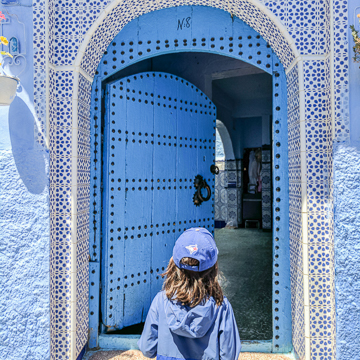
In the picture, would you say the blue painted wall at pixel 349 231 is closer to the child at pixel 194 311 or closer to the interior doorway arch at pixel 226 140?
the child at pixel 194 311

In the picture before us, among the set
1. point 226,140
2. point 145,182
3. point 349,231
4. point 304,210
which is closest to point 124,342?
point 145,182

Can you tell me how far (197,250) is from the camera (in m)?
Answer: 1.35

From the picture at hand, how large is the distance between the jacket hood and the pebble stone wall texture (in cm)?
119

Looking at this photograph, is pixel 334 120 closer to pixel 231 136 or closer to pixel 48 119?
pixel 48 119

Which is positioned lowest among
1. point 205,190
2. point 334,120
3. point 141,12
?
point 205,190

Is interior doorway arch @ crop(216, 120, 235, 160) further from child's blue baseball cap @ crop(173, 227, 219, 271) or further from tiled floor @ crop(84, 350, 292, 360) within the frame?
child's blue baseball cap @ crop(173, 227, 219, 271)

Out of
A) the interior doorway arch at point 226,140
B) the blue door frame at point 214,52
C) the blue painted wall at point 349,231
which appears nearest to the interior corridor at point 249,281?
the blue door frame at point 214,52

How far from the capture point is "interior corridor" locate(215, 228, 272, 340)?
311 centimetres

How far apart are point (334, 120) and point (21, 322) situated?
8.34ft

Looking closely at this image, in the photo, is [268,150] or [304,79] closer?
[304,79]

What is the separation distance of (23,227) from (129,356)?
4.27ft

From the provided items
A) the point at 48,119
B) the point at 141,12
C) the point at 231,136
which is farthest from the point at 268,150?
the point at 48,119

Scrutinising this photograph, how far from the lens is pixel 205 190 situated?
3.71 meters

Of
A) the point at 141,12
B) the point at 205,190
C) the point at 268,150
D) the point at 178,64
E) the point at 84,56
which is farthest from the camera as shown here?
the point at 268,150
